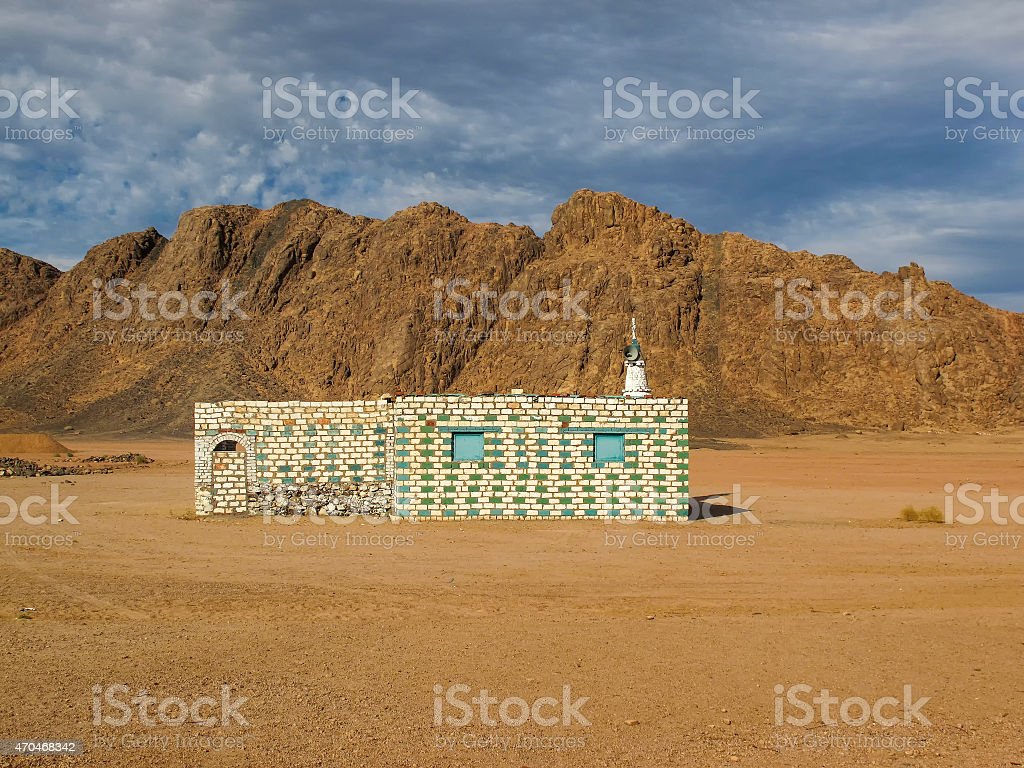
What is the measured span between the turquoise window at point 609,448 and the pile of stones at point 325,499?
5.02 meters

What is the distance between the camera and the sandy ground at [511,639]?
22.1ft

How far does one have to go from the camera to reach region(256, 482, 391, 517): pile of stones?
20.4 m

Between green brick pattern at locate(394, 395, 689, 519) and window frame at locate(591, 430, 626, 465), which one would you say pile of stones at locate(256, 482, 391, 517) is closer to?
green brick pattern at locate(394, 395, 689, 519)

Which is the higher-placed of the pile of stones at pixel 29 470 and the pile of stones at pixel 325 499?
the pile of stones at pixel 325 499

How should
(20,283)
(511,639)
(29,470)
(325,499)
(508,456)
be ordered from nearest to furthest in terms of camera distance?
(511,639) < (508,456) < (325,499) < (29,470) < (20,283)

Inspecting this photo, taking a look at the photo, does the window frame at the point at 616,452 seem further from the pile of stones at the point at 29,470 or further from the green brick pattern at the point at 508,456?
the pile of stones at the point at 29,470

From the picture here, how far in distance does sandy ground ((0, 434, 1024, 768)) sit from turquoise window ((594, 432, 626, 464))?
1.58m

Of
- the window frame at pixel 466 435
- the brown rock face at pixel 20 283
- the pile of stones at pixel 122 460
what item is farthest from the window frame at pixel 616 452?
the brown rock face at pixel 20 283

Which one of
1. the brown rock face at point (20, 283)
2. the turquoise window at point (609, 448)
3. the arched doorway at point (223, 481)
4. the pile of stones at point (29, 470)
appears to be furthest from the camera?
the brown rock face at point (20, 283)

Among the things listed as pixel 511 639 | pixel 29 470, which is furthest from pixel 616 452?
pixel 29 470

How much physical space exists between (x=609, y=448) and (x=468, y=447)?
3314 millimetres

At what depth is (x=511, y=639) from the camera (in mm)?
9773

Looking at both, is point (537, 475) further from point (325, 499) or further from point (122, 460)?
point (122, 460)

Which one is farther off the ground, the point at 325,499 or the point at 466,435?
the point at 466,435
